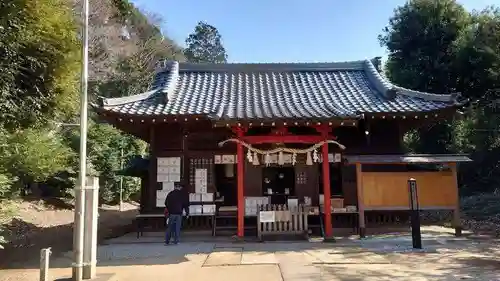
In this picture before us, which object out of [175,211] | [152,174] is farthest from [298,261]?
[152,174]

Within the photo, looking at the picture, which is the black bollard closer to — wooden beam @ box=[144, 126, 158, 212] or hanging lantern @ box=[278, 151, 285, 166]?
hanging lantern @ box=[278, 151, 285, 166]

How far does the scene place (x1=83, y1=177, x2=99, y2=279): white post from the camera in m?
7.02

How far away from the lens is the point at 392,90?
12.8 metres

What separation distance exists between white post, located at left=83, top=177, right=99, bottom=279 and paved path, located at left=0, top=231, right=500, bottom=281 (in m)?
0.33

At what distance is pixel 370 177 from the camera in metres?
11.0

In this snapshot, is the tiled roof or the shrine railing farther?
the tiled roof

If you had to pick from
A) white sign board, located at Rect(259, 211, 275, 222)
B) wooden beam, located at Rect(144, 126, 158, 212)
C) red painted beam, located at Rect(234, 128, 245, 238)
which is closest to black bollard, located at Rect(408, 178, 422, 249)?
white sign board, located at Rect(259, 211, 275, 222)

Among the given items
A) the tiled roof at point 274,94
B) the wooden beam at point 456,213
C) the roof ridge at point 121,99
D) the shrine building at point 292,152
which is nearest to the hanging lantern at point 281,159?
the shrine building at point 292,152

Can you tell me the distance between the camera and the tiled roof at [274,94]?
38.1 ft

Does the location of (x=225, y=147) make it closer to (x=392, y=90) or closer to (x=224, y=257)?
(x=224, y=257)

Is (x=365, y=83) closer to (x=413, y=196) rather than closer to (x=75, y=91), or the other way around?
(x=413, y=196)

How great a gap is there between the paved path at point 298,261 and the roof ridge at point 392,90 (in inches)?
170

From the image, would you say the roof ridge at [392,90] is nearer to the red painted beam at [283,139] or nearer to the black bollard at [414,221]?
the red painted beam at [283,139]

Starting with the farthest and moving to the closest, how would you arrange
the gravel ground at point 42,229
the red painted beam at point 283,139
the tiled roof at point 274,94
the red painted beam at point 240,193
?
1. the tiled roof at point 274,94
2. the red painted beam at point 283,139
3. the red painted beam at point 240,193
4. the gravel ground at point 42,229
